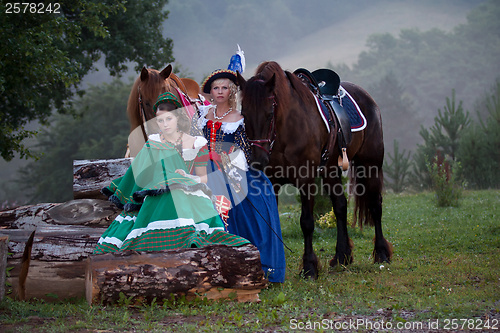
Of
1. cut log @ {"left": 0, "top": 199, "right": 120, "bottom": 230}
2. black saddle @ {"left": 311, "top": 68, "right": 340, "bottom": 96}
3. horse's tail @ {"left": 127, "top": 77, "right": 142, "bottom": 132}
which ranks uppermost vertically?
black saddle @ {"left": 311, "top": 68, "right": 340, "bottom": 96}

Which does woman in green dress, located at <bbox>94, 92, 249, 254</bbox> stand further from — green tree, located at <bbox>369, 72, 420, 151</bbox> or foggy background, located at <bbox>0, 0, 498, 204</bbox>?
green tree, located at <bbox>369, 72, 420, 151</bbox>

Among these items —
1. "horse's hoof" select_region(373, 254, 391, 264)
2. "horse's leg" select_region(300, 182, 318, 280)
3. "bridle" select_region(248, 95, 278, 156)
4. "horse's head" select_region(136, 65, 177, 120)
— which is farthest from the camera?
"horse's hoof" select_region(373, 254, 391, 264)

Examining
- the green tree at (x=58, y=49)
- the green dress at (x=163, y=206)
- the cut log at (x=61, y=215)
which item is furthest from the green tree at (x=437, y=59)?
the green dress at (x=163, y=206)

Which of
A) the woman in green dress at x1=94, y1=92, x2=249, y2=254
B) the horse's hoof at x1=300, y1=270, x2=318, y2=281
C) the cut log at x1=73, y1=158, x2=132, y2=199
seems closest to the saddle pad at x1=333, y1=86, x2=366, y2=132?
the horse's hoof at x1=300, y1=270, x2=318, y2=281

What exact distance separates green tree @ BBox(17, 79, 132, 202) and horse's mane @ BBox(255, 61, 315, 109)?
29380mm

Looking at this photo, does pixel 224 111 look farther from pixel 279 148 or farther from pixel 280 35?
pixel 280 35

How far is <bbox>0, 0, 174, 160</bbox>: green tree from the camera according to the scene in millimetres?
10109

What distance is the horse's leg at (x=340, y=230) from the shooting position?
22.2 feet

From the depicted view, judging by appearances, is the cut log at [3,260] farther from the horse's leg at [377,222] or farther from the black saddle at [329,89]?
the horse's leg at [377,222]

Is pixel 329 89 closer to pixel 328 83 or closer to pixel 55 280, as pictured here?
pixel 328 83

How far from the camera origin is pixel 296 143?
19.1 ft

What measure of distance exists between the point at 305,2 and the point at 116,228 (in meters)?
87.8

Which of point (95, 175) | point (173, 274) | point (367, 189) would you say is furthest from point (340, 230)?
point (95, 175)

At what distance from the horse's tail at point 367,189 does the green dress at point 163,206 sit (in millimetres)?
3270
